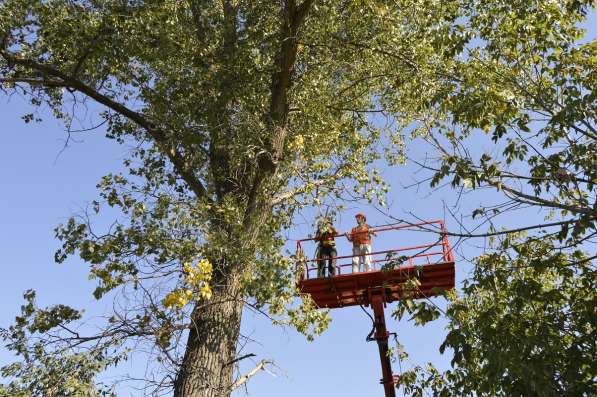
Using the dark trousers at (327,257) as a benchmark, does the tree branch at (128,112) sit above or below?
above

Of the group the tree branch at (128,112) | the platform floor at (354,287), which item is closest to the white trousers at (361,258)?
the platform floor at (354,287)

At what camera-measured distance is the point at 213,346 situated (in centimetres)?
773

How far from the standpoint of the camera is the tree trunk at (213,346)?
24.3 ft

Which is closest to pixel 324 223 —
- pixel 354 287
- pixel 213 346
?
pixel 354 287

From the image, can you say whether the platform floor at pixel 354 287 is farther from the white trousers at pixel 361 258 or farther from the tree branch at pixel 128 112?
the tree branch at pixel 128 112

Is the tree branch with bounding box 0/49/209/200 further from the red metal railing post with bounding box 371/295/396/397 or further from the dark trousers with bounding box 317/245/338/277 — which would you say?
the red metal railing post with bounding box 371/295/396/397

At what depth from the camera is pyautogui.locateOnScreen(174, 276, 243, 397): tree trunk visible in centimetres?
Result: 742

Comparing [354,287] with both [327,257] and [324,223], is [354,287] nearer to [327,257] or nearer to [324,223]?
[327,257]

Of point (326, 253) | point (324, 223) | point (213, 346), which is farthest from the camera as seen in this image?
point (326, 253)

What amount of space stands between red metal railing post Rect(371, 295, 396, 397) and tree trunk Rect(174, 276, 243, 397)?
4323 millimetres

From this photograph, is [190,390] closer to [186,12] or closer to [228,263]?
[228,263]

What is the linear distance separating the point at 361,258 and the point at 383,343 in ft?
6.05

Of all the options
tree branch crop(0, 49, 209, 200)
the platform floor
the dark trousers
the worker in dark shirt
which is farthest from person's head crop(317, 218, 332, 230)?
tree branch crop(0, 49, 209, 200)

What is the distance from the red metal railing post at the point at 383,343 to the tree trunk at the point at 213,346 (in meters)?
4.32
